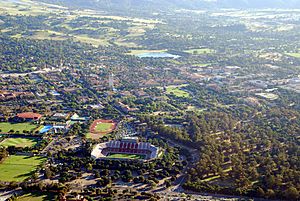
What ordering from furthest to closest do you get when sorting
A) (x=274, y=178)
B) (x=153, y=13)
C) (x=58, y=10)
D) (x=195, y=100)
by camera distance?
1. (x=153, y=13)
2. (x=58, y=10)
3. (x=195, y=100)
4. (x=274, y=178)

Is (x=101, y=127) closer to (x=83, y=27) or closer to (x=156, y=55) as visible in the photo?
(x=156, y=55)

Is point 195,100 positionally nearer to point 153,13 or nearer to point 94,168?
point 94,168

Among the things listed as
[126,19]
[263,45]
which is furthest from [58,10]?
[263,45]

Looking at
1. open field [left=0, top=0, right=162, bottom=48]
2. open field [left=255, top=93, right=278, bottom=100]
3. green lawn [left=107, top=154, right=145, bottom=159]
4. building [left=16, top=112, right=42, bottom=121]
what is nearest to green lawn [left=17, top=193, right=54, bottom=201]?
green lawn [left=107, top=154, right=145, bottom=159]

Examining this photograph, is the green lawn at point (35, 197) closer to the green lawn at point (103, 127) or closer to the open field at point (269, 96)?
the green lawn at point (103, 127)

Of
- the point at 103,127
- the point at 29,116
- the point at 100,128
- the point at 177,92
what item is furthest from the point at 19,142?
the point at 177,92

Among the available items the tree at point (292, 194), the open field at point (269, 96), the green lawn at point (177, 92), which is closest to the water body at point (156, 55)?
the green lawn at point (177, 92)

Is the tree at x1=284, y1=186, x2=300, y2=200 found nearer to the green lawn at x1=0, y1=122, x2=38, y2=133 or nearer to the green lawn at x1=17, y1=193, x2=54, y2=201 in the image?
the green lawn at x1=17, y1=193, x2=54, y2=201
